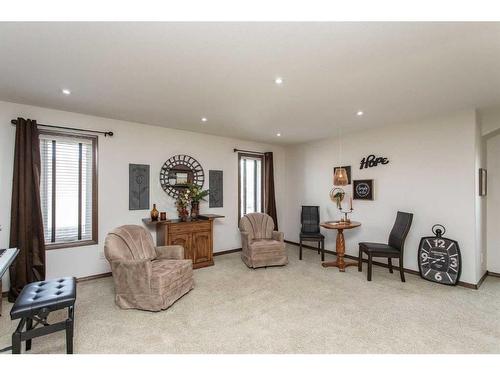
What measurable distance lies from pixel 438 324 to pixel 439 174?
219 centimetres

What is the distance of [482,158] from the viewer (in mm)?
3467

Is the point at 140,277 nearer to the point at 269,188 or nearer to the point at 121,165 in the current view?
the point at 121,165

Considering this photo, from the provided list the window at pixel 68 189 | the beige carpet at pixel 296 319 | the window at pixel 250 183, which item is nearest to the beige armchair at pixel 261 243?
the beige carpet at pixel 296 319

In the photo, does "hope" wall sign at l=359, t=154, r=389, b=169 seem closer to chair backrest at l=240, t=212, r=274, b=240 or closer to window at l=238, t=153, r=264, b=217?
chair backrest at l=240, t=212, r=274, b=240

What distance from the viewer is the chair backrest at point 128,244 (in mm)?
2674

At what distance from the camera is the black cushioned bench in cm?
166

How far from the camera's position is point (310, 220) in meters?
4.92

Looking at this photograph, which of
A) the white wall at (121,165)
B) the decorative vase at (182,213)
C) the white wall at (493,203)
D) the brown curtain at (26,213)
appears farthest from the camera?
the decorative vase at (182,213)

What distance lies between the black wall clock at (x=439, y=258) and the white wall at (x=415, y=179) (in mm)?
125

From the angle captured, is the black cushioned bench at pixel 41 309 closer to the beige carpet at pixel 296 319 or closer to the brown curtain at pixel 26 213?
the beige carpet at pixel 296 319

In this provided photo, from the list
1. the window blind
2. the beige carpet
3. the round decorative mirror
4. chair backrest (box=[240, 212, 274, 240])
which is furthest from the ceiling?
the beige carpet

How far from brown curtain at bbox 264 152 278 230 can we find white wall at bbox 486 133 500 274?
11.9 ft

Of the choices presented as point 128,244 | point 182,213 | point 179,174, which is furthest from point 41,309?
point 179,174
